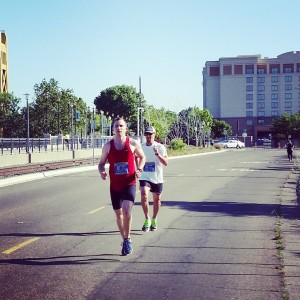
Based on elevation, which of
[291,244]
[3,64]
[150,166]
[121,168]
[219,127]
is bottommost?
[291,244]

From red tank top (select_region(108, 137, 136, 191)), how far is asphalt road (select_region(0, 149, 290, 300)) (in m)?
1.04

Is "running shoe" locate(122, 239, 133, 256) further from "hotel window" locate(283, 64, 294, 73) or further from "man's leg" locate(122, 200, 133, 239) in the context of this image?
"hotel window" locate(283, 64, 294, 73)

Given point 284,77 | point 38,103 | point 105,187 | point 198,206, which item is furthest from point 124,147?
point 284,77

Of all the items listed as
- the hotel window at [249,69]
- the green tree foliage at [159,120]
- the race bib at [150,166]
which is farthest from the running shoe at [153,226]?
the hotel window at [249,69]

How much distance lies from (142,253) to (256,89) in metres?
141

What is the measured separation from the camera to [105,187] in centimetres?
1923

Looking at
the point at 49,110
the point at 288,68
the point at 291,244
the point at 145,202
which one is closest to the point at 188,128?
the point at 49,110

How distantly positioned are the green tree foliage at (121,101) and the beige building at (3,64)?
3373cm

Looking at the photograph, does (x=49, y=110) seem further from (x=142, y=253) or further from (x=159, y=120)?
(x=142, y=253)

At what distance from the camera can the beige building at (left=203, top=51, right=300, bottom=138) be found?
143 meters

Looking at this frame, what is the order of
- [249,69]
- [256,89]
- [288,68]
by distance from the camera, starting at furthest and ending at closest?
[256,89]
[288,68]
[249,69]

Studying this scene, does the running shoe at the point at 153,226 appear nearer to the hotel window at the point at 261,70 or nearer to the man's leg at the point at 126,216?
the man's leg at the point at 126,216

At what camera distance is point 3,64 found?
86.3 meters

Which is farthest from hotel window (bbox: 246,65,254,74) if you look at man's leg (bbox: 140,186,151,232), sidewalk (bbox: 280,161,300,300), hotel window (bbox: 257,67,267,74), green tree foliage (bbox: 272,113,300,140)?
man's leg (bbox: 140,186,151,232)
